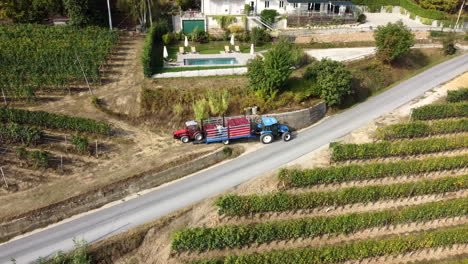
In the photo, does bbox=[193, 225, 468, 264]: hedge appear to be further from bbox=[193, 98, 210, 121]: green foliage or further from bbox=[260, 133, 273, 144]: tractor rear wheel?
bbox=[193, 98, 210, 121]: green foliage

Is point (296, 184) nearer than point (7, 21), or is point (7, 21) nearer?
point (296, 184)

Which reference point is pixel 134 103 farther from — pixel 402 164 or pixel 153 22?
pixel 402 164

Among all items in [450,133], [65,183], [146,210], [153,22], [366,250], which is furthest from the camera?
[153,22]

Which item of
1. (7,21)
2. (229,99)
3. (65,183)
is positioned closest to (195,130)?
(229,99)

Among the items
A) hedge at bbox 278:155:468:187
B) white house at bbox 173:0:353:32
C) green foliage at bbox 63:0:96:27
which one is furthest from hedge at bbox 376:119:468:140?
green foliage at bbox 63:0:96:27

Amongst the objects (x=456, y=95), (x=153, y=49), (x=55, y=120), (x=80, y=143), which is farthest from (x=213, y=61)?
(x=456, y=95)

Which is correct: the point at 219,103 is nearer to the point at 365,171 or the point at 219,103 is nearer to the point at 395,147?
the point at 365,171
